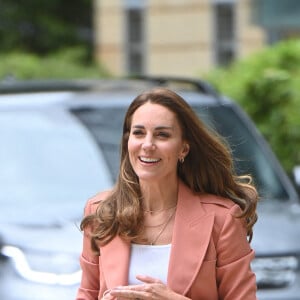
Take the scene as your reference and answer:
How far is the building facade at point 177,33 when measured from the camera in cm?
2073

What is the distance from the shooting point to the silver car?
6773mm

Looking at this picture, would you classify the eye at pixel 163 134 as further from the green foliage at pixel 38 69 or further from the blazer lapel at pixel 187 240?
the green foliage at pixel 38 69

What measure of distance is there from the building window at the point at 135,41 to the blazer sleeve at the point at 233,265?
698 inches

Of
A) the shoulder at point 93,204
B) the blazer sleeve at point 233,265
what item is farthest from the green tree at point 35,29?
the blazer sleeve at point 233,265

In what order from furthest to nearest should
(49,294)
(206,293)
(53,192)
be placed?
(53,192) < (49,294) < (206,293)

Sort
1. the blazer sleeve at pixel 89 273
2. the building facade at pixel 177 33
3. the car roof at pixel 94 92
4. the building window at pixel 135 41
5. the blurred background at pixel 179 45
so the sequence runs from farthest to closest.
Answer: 1. the building window at pixel 135 41
2. the building facade at pixel 177 33
3. the blurred background at pixel 179 45
4. the car roof at pixel 94 92
5. the blazer sleeve at pixel 89 273

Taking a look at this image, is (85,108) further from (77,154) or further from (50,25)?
(50,25)

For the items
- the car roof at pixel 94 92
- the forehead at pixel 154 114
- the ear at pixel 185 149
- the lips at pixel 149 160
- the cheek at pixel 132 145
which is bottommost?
the car roof at pixel 94 92

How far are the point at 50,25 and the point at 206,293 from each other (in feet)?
68.9

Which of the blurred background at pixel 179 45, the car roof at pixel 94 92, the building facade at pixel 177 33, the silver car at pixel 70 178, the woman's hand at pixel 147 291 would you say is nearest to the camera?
the woman's hand at pixel 147 291

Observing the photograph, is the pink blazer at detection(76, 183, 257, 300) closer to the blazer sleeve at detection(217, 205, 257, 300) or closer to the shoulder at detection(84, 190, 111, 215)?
the blazer sleeve at detection(217, 205, 257, 300)

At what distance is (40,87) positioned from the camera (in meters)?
8.80

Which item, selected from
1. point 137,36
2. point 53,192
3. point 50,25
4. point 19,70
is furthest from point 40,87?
point 50,25

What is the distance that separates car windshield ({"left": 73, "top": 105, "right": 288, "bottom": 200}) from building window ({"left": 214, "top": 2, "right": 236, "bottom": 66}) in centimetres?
1278
